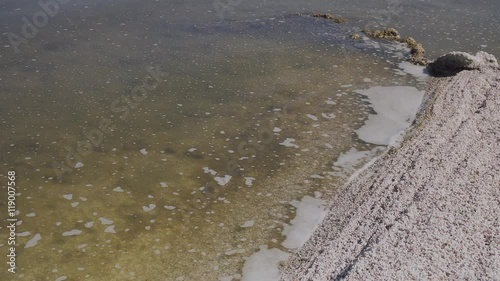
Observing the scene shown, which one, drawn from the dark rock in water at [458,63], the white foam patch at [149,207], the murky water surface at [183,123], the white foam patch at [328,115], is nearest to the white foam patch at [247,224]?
the murky water surface at [183,123]

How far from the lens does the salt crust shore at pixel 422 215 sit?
7.44 meters

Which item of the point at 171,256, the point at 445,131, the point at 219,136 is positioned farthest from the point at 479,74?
the point at 171,256

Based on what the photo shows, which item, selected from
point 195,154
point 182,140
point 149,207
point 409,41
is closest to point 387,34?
point 409,41

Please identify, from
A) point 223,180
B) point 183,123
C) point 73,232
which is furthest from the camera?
point 183,123

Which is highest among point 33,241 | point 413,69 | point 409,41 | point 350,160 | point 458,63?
point 458,63

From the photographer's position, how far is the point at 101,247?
8562 mm

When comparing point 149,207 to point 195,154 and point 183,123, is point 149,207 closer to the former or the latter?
point 195,154

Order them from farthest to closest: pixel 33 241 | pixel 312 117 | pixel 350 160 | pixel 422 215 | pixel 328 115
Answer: pixel 328 115
pixel 312 117
pixel 350 160
pixel 33 241
pixel 422 215

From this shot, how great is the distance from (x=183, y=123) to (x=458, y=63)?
24.3 feet

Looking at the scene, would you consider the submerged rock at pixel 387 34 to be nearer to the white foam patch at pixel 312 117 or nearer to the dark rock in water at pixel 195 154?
the white foam patch at pixel 312 117

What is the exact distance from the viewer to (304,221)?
30.5 ft

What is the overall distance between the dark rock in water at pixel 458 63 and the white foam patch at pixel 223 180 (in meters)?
7.35

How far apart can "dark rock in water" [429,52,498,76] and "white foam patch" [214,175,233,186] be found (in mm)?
7351

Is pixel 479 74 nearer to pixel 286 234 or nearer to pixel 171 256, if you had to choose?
pixel 286 234
